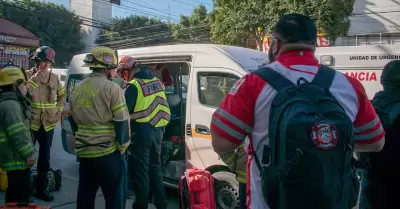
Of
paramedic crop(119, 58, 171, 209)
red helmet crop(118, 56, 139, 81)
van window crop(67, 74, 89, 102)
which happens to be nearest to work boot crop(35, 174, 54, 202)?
paramedic crop(119, 58, 171, 209)

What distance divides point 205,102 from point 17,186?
226 cm

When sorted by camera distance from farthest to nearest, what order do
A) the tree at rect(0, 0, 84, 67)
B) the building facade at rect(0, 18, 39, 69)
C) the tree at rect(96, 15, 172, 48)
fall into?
the tree at rect(96, 15, 172, 48), the tree at rect(0, 0, 84, 67), the building facade at rect(0, 18, 39, 69)

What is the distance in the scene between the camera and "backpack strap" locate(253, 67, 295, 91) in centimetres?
179

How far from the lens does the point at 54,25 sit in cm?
4319

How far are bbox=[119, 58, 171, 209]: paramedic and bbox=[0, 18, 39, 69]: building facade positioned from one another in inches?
228

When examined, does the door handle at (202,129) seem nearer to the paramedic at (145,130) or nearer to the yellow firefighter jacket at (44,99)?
the paramedic at (145,130)

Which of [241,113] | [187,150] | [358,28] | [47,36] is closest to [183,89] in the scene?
[187,150]

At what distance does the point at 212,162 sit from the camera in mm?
4742

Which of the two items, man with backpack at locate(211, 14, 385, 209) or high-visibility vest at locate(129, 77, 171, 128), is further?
high-visibility vest at locate(129, 77, 171, 128)

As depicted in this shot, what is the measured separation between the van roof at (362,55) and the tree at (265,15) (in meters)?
10.4

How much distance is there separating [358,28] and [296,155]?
26544mm

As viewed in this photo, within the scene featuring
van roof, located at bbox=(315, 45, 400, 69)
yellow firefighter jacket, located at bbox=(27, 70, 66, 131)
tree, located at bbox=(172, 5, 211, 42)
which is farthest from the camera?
tree, located at bbox=(172, 5, 211, 42)

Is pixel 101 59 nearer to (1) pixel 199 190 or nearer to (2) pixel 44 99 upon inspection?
(1) pixel 199 190

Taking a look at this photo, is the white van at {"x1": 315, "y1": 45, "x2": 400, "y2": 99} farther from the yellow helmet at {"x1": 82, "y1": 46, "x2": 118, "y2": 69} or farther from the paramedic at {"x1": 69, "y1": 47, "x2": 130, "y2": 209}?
the paramedic at {"x1": 69, "y1": 47, "x2": 130, "y2": 209}
